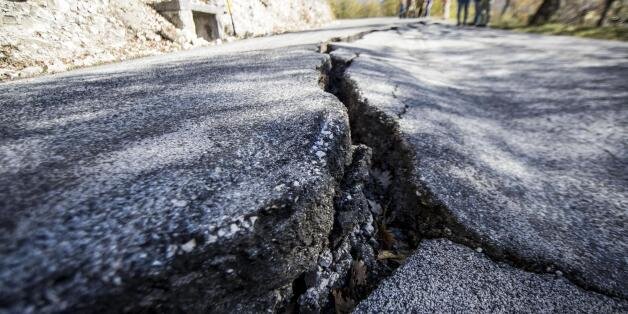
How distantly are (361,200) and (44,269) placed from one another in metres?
0.73

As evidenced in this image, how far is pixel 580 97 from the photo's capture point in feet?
6.37

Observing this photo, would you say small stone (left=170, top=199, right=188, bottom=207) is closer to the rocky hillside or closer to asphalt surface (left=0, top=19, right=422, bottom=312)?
asphalt surface (left=0, top=19, right=422, bottom=312)

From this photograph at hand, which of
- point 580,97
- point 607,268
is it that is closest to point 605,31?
point 580,97

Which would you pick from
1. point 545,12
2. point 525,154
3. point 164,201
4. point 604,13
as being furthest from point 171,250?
point 545,12

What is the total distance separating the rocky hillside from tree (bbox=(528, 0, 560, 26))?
5974mm

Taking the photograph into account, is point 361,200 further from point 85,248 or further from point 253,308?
point 85,248

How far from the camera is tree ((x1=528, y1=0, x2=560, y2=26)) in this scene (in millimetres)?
5535

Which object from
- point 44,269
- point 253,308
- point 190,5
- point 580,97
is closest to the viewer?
point 44,269

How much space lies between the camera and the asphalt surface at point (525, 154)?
0.80m

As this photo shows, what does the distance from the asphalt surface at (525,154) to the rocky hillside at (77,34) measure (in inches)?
92.4

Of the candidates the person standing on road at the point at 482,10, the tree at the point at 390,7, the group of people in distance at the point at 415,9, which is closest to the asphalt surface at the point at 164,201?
the person standing on road at the point at 482,10

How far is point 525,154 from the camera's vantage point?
1.32 metres

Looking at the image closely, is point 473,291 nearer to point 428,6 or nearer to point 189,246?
point 189,246

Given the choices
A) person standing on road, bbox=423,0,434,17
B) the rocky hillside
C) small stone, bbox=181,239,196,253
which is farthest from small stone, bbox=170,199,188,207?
person standing on road, bbox=423,0,434,17
